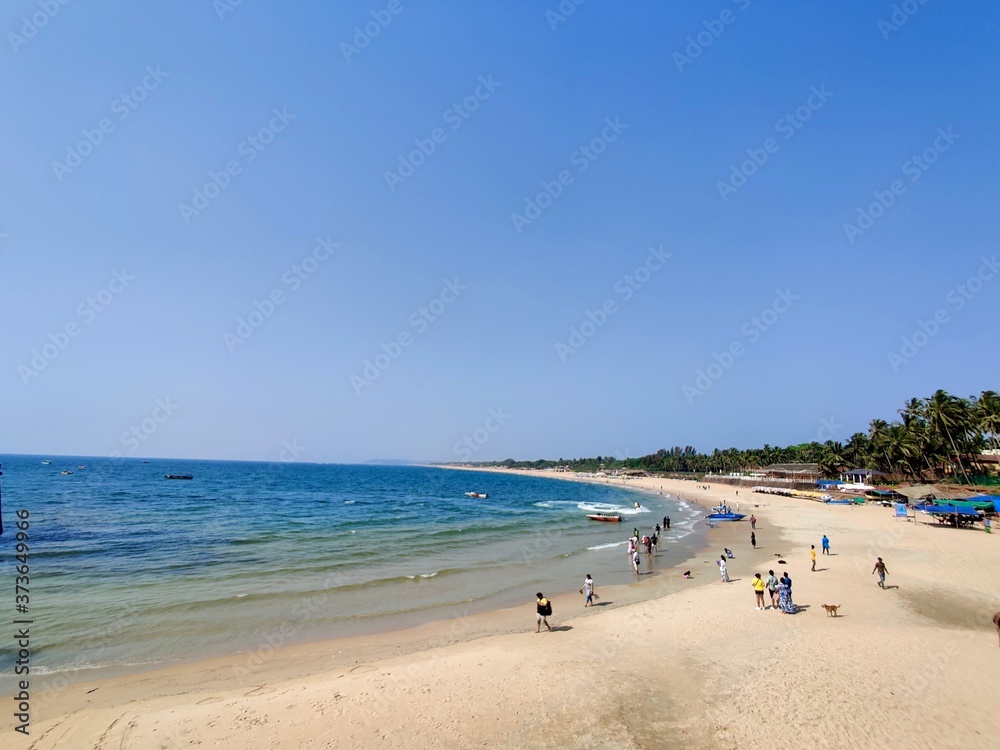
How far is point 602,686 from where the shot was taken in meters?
12.9

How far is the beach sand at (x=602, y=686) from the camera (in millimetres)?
10820

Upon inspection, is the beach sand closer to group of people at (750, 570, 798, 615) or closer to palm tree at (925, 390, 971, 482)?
group of people at (750, 570, 798, 615)

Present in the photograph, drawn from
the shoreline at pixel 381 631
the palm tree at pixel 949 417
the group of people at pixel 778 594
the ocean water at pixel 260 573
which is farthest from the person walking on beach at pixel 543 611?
the palm tree at pixel 949 417

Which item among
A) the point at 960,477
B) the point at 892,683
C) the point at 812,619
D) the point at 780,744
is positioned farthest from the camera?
the point at 960,477

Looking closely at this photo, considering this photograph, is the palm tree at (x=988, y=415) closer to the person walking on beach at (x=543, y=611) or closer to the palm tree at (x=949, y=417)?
the palm tree at (x=949, y=417)

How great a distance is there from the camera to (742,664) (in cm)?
1412

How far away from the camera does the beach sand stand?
1082cm

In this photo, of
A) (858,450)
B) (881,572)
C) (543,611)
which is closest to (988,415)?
(858,450)

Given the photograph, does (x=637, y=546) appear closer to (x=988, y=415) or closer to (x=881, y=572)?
(x=881, y=572)

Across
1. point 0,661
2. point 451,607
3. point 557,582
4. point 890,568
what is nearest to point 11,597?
point 0,661

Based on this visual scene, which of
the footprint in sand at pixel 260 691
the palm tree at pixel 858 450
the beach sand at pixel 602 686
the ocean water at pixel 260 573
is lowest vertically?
the ocean water at pixel 260 573

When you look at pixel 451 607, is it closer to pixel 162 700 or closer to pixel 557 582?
pixel 557 582

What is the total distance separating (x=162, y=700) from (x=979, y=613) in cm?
2740

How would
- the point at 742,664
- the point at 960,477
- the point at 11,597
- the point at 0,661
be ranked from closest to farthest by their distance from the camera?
the point at 742,664
the point at 0,661
the point at 11,597
the point at 960,477
